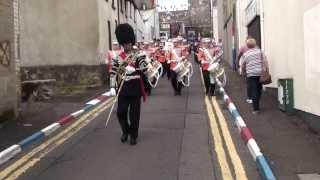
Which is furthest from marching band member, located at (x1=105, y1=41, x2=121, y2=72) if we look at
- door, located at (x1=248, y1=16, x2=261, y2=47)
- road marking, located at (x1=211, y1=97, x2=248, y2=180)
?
door, located at (x1=248, y1=16, x2=261, y2=47)

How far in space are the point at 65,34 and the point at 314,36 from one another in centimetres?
1769

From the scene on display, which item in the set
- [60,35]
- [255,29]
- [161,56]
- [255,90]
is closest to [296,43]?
[255,90]

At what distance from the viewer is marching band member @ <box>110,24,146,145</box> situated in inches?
417

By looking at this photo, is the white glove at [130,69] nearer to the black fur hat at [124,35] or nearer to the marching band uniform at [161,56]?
the black fur hat at [124,35]

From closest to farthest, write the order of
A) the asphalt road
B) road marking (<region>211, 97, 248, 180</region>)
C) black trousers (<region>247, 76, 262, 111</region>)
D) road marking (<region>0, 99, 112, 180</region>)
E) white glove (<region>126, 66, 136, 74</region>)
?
1. road marking (<region>211, 97, 248, 180</region>)
2. the asphalt road
3. road marking (<region>0, 99, 112, 180</region>)
4. white glove (<region>126, 66, 136, 74</region>)
5. black trousers (<region>247, 76, 262, 111</region>)

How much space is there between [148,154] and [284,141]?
7.79 feet

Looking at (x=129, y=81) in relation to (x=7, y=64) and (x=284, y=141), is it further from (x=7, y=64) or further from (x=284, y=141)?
(x=7, y=64)

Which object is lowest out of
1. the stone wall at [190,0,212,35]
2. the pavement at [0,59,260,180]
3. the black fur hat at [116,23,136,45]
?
the pavement at [0,59,260,180]

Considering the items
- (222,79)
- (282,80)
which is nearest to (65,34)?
(222,79)

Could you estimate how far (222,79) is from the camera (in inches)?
886

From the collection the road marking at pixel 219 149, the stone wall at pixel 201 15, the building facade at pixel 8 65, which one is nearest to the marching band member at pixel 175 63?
the road marking at pixel 219 149

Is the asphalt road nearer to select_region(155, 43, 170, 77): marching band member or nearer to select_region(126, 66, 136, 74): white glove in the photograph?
select_region(126, 66, 136, 74): white glove

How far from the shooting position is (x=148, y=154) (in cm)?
979

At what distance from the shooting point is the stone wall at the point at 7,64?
13.6 metres
